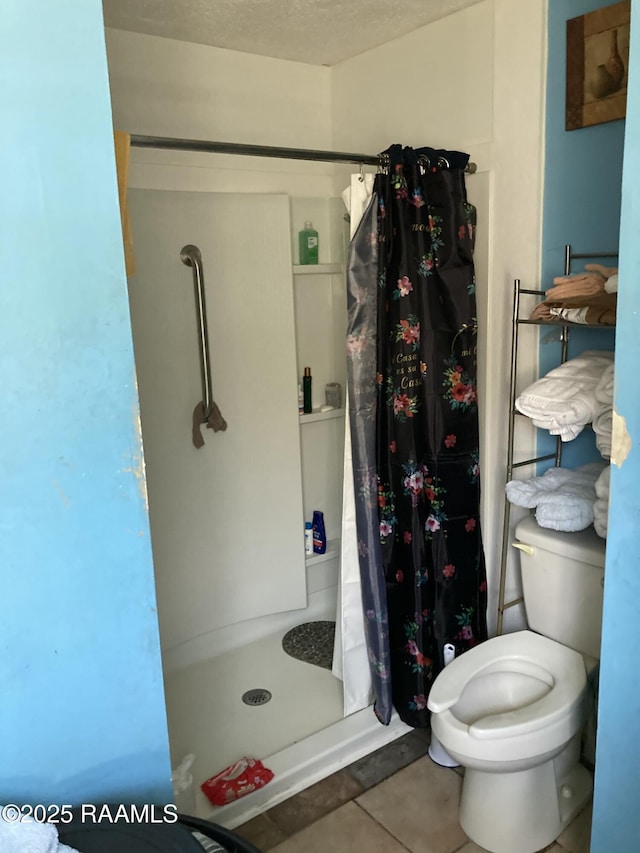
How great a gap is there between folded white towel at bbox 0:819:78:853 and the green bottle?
2.09 metres

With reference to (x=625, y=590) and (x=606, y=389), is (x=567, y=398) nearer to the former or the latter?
(x=606, y=389)

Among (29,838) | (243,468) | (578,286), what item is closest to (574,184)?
(578,286)

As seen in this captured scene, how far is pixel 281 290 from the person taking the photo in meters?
2.62

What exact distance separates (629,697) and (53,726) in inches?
42.9

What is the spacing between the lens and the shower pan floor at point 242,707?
2154mm

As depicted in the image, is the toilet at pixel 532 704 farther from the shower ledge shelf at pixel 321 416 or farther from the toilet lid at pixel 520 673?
the shower ledge shelf at pixel 321 416

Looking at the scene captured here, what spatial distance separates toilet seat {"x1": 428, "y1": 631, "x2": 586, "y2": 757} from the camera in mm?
1673

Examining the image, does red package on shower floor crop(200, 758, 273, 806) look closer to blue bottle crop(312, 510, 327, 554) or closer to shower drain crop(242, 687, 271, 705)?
shower drain crop(242, 687, 271, 705)

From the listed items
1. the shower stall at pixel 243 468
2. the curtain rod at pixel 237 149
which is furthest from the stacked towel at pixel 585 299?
the shower stall at pixel 243 468

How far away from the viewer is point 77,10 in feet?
3.49

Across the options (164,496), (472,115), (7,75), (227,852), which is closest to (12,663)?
(227,852)

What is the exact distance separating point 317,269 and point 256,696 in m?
1.59

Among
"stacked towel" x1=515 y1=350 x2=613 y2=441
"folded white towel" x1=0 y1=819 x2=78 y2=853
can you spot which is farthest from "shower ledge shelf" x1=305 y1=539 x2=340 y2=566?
"folded white towel" x1=0 y1=819 x2=78 y2=853

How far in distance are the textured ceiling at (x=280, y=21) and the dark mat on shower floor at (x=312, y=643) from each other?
2.20 metres
